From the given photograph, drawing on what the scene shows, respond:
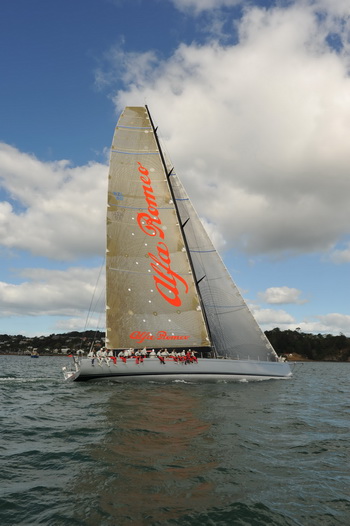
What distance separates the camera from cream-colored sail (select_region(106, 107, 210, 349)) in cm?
2402

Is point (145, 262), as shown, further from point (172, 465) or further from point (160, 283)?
point (172, 465)

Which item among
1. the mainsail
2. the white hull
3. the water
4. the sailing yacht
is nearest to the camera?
the water

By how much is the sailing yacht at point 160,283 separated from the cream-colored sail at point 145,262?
0.20 feet

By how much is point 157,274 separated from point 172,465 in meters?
17.5

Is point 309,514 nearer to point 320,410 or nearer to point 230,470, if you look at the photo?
point 230,470

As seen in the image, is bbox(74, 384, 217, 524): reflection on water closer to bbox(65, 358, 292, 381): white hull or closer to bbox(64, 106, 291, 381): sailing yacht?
bbox(65, 358, 292, 381): white hull

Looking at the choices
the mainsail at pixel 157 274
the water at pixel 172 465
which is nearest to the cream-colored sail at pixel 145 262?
the mainsail at pixel 157 274

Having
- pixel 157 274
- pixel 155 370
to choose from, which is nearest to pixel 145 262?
pixel 157 274

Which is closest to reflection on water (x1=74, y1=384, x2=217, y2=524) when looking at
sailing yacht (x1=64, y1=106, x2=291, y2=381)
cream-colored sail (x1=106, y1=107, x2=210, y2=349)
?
sailing yacht (x1=64, y1=106, x2=291, y2=381)

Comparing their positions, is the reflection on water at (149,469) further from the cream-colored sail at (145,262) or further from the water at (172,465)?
the cream-colored sail at (145,262)

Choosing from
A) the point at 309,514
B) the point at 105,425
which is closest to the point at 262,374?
the point at 105,425

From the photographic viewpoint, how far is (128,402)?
1468 cm

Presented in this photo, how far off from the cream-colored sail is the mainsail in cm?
6

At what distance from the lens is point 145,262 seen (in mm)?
24688
